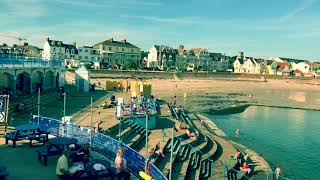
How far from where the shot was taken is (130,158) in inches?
513

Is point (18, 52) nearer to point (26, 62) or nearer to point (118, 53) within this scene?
point (118, 53)

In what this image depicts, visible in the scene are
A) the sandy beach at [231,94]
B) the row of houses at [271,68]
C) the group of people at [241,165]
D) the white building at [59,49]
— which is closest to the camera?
the group of people at [241,165]

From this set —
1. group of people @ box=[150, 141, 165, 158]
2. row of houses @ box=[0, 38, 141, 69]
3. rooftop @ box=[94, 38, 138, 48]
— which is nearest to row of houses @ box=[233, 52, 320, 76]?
row of houses @ box=[0, 38, 141, 69]

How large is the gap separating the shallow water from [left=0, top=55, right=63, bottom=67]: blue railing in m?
18.7

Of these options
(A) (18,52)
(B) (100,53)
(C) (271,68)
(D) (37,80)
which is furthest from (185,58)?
(D) (37,80)

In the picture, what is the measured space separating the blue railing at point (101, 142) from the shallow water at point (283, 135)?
1311 cm

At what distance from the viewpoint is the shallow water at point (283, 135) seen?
24.8 metres

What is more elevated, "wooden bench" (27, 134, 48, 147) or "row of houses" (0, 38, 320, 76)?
"row of houses" (0, 38, 320, 76)

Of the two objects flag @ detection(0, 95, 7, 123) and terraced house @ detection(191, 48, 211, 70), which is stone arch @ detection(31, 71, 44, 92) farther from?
terraced house @ detection(191, 48, 211, 70)

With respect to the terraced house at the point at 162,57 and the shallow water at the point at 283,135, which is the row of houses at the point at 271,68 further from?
the shallow water at the point at 283,135

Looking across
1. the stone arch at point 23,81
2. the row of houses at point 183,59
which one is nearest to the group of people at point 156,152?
the stone arch at point 23,81

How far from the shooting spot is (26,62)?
3008cm

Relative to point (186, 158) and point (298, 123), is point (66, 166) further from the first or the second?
point (298, 123)

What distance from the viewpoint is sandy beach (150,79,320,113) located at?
197 ft
